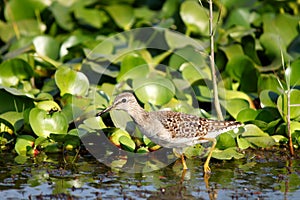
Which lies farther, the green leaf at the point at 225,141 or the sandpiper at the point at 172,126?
the green leaf at the point at 225,141

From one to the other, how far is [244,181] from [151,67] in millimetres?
2997

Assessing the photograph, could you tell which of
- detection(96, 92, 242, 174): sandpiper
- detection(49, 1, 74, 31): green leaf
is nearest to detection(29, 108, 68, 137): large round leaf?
detection(96, 92, 242, 174): sandpiper

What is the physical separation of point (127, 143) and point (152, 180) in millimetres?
867

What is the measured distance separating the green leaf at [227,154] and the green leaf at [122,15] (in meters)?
4.00

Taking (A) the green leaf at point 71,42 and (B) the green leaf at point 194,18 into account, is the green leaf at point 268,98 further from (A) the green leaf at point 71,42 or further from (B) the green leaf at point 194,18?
(A) the green leaf at point 71,42

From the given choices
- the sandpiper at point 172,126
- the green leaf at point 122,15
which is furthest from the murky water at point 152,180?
the green leaf at point 122,15

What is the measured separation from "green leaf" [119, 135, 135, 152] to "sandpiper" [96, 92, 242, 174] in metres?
0.36

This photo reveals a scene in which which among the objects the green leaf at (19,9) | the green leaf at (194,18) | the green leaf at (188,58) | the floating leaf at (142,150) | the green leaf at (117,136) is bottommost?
the floating leaf at (142,150)

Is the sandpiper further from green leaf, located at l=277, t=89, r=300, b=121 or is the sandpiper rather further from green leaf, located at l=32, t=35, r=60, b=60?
green leaf, located at l=32, t=35, r=60, b=60

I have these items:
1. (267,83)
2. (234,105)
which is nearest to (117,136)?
(234,105)

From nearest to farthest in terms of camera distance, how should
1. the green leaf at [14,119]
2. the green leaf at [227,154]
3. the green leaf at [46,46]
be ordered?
1. the green leaf at [227,154]
2. the green leaf at [14,119]
3. the green leaf at [46,46]

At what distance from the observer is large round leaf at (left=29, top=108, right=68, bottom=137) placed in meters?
7.71

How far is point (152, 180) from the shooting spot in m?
6.82

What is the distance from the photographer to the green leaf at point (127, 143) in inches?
297
